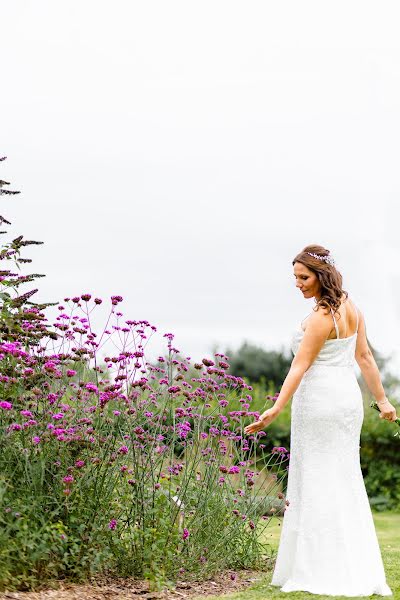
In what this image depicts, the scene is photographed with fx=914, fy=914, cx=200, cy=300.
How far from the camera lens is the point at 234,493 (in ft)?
25.1

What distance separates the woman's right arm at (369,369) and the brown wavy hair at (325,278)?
391 mm

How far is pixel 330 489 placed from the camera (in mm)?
6305

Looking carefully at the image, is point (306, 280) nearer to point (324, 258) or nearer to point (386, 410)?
point (324, 258)

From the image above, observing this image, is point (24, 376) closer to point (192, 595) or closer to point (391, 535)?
point (192, 595)

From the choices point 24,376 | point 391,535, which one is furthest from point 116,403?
point 391,535

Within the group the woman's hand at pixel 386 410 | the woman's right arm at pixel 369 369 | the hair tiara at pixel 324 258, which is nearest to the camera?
the hair tiara at pixel 324 258

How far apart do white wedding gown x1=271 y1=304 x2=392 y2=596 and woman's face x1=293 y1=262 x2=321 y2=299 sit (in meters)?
0.30

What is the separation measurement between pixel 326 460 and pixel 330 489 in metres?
0.20

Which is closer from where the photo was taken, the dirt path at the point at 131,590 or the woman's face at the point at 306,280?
the dirt path at the point at 131,590

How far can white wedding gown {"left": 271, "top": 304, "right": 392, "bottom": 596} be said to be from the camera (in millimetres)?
6262

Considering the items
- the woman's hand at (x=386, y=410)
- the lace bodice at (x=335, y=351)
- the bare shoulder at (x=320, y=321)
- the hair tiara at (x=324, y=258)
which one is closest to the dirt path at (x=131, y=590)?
the woman's hand at (x=386, y=410)

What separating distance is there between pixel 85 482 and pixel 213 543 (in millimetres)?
1385

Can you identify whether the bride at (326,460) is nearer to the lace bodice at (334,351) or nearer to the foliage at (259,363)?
the lace bodice at (334,351)

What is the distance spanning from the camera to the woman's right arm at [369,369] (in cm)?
668
